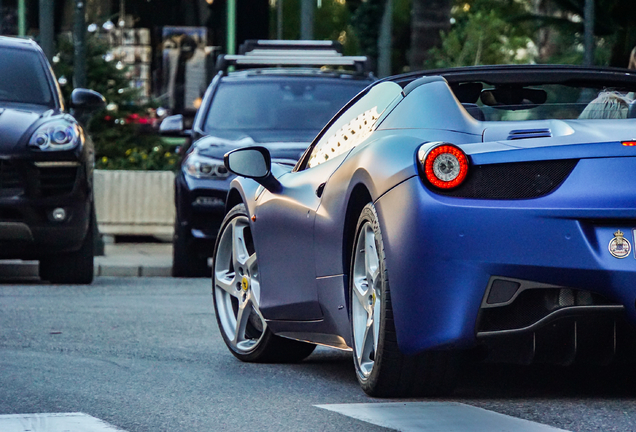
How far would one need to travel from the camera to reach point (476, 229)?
470 centimetres

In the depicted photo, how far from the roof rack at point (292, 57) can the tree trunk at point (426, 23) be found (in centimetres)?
848

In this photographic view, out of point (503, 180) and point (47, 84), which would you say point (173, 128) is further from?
point (503, 180)

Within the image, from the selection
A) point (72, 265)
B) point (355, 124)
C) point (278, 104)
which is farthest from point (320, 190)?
point (278, 104)

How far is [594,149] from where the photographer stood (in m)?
4.79

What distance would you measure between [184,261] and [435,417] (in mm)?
7746

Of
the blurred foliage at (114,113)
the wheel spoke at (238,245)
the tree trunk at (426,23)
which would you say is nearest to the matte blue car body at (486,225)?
the wheel spoke at (238,245)

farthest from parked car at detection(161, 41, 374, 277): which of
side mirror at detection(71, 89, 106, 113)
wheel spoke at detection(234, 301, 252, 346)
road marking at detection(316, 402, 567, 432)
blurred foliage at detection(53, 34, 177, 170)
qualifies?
blurred foliage at detection(53, 34, 177, 170)

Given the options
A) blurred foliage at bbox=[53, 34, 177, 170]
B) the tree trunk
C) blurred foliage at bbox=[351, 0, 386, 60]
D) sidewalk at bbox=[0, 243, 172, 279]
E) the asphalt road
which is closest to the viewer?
A: the asphalt road

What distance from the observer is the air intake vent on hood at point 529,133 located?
495 cm

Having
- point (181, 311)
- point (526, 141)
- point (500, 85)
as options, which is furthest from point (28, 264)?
point (526, 141)

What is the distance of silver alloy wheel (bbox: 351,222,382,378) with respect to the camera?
16.9 ft

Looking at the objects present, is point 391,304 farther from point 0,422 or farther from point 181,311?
point 181,311

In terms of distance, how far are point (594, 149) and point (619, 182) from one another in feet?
0.46

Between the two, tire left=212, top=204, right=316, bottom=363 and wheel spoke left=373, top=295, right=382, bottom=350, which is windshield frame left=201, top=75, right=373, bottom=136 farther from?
wheel spoke left=373, top=295, right=382, bottom=350
